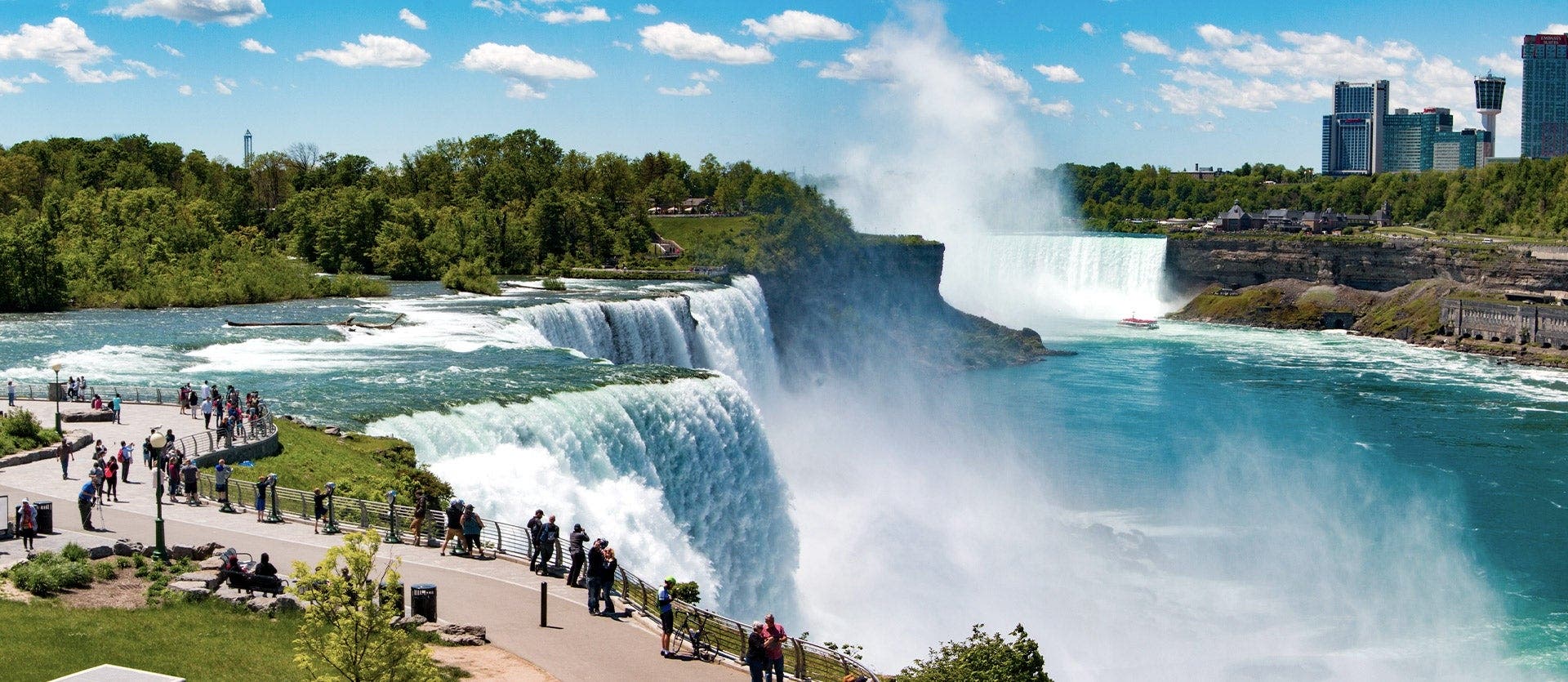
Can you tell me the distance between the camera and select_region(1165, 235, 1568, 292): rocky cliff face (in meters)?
98.6

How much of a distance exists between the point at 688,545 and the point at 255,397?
9148mm

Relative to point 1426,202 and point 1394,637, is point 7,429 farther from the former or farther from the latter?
point 1426,202

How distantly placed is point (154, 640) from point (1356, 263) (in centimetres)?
10734

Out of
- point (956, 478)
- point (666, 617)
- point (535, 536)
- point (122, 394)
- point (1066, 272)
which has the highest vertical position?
point (1066, 272)

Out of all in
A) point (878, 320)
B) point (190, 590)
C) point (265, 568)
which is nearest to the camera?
point (190, 590)

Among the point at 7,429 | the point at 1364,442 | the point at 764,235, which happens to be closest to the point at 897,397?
the point at 764,235

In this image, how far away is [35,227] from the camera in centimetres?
5491

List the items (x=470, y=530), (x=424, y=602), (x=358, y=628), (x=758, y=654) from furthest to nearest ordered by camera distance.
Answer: (x=470, y=530), (x=424, y=602), (x=758, y=654), (x=358, y=628)

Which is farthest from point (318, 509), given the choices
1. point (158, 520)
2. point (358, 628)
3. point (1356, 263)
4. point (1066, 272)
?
point (1356, 263)

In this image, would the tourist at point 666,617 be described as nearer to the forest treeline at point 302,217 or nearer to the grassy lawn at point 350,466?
the grassy lawn at point 350,466

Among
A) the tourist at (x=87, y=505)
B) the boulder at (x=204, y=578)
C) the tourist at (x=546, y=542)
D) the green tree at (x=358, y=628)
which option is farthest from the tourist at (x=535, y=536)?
the green tree at (x=358, y=628)

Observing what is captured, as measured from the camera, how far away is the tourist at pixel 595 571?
17656 mm

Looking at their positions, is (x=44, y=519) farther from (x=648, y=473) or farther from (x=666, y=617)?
(x=648, y=473)

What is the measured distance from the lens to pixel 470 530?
1988 cm
